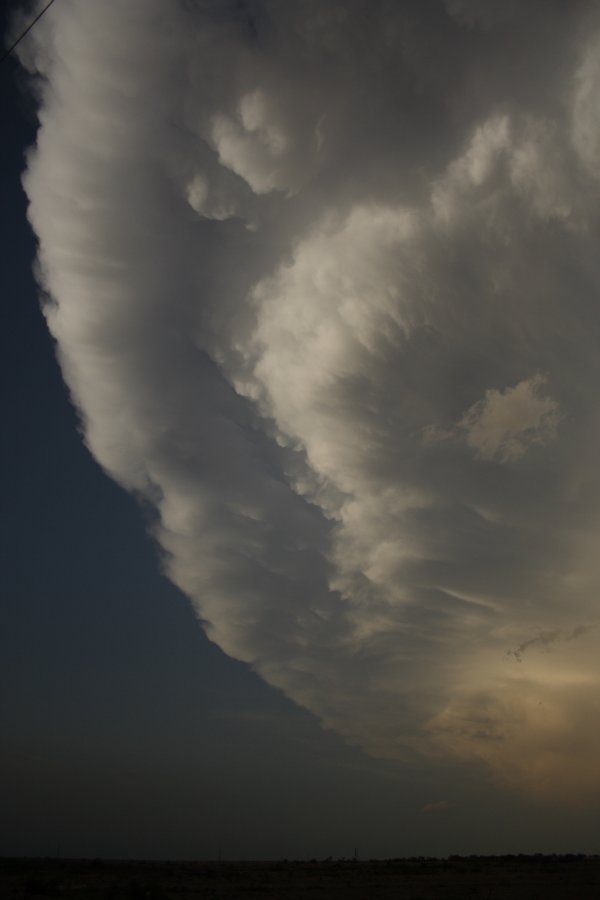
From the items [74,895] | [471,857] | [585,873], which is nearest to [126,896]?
[74,895]

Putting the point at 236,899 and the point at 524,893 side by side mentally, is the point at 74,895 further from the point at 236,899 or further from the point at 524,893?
the point at 524,893

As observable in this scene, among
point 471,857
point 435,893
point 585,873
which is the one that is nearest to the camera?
point 435,893

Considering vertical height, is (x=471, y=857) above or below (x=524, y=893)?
below

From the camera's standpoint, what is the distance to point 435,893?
68.0m

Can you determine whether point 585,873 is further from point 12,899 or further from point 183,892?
point 12,899

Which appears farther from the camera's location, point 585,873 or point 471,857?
point 471,857

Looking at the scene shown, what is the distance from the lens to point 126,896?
192ft

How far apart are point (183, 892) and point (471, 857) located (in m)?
105

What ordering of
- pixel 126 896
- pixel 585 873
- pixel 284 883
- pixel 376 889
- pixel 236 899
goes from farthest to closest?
Answer: pixel 585 873 < pixel 284 883 < pixel 376 889 < pixel 236 899 < pixel 126 896

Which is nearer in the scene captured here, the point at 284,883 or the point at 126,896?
the point at 126,896

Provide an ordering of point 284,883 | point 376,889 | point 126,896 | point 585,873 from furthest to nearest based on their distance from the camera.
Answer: point 585,873 < point 284,883 < point 376,889 < point 126,896

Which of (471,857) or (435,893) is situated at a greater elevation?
(435,893)

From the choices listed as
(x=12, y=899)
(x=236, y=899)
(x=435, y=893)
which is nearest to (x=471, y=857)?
(x=435, y=893)

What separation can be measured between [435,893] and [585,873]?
37491mm
